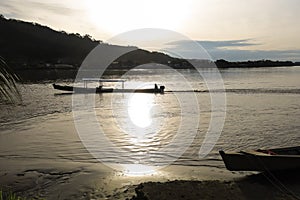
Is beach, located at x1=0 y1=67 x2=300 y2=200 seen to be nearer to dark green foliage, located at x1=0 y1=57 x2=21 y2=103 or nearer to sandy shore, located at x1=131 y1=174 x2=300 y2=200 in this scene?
sandy shore, located at x1=131 y1=174 x2=300 y2=200

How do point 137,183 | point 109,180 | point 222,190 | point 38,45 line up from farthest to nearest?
point 38,45 → point 109,180 → point 137,183 → point 222,190

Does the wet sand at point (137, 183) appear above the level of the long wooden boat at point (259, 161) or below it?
below

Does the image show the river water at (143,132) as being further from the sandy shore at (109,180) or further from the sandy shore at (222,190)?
the sandy shore at (222,190)

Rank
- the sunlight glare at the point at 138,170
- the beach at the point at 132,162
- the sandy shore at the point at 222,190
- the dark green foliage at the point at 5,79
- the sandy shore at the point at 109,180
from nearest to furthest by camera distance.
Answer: the dark green foliage at the point at 5,79 → the sandy shore at the point at 222,190 → the sandy shore at the point at 109,180 → the beach at the point at 132,162 → the sunlight glare at the point at 138,170

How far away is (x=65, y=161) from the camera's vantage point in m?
13.5

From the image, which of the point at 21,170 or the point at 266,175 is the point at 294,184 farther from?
the point at 21,170

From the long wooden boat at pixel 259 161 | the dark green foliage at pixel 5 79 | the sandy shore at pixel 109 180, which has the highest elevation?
the dark green foliage at pixel 5 79

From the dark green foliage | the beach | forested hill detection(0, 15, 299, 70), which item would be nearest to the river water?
the beach

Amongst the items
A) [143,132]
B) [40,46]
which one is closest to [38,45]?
[40,46]

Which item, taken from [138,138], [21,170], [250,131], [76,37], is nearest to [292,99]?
[250,131]

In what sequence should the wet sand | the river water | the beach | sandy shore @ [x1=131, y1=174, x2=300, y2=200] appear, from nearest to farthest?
1. sandy shore @ [x1=131, y1=174, x2=300, y2=200]
2. the wet sand
3. the beach
4. the river water

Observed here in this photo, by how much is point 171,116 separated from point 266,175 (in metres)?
15.7

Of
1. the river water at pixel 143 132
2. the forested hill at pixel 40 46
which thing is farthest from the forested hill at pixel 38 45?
the river water at pixel 143 132

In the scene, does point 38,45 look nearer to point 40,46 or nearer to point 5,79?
point 40,46
